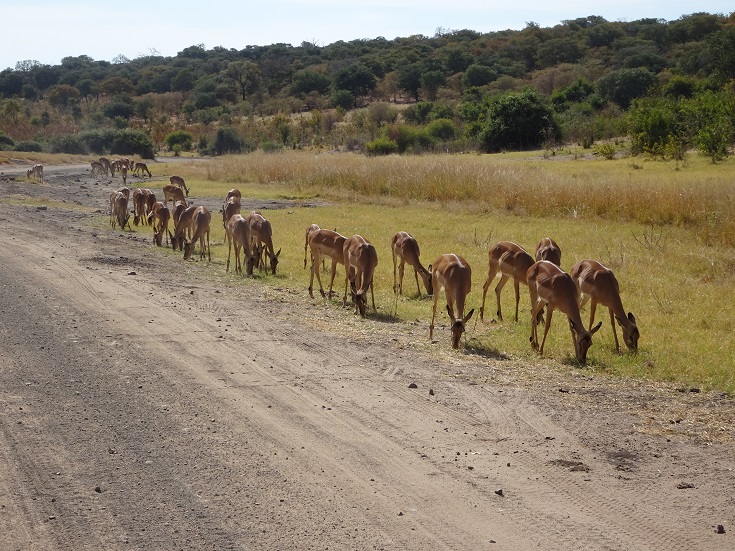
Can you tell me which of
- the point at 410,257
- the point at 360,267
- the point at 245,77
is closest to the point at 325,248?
the point at 410,257

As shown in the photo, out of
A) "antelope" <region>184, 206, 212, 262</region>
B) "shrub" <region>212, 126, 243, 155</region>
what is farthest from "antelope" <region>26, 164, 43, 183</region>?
"shrub" <region>212, 126, 243, 155</region>

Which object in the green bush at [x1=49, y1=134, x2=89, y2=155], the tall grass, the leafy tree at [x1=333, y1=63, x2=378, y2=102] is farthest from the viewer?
the leafy tree at [x1=333, y1=63, x2=378, y2=102]

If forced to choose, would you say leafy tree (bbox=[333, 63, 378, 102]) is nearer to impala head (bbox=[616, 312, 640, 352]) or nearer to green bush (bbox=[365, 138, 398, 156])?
green bush (bbox=[365, 138, 398, 156])

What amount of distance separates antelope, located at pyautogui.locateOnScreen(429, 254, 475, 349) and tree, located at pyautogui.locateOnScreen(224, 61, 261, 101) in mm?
108538

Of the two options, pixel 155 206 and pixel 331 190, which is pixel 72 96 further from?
pixel 155 206

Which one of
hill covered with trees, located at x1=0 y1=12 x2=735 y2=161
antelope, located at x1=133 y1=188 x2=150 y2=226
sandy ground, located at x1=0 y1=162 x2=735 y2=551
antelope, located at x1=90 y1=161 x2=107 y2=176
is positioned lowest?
sandy ground, located at x1=0 y1=162 x2=735 y2=551

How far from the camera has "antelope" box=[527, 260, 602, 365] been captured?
11125 mm

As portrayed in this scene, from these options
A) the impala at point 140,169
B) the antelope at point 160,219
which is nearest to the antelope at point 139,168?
the impala at point 140,169

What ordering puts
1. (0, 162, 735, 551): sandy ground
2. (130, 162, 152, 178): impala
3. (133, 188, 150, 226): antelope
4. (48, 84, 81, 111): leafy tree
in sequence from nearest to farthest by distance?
(0, 162, 735, 551): sandy ground, (133, 188, 150, 226): antelope, (130, 162, 152, 178): impala, (48, 84, 81, 111): leafy tree

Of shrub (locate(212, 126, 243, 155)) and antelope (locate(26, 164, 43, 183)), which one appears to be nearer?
antelope (locate(26, 164, 43, 183))

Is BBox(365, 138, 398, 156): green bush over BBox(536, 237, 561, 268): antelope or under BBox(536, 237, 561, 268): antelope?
over

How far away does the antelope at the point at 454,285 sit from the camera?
461 inches

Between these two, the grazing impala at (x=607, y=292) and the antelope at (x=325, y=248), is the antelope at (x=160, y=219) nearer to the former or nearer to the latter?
the antelope at (x=325, y=248)

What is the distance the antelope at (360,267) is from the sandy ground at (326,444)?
2.93ft
